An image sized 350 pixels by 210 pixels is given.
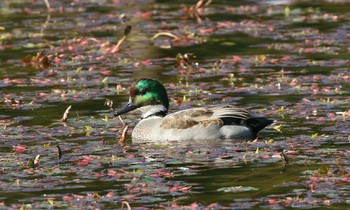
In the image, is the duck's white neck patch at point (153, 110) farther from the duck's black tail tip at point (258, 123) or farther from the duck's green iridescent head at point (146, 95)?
the duck's black tail tip at point (258, 123)

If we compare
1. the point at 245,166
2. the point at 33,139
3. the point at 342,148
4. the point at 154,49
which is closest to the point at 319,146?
the point at 342,148

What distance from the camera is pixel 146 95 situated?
16.1 meters

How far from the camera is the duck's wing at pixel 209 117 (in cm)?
1491

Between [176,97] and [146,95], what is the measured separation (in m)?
1.90

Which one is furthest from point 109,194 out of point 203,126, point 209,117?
point 209,117

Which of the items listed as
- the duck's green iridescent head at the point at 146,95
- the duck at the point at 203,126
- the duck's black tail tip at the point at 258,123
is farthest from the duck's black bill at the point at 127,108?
the duck's black tail tip at the point at 258,123

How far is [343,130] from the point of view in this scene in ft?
48.2

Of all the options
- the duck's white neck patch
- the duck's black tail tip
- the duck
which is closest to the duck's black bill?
the duck's white neck patch

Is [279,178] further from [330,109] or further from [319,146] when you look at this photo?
[330,109]

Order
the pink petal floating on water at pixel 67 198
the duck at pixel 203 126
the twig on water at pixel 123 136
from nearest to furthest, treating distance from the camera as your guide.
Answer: the pink petal floating on water at pixel 67 198 → the twig on water at pixel 123 136 → the duck at pixel 203 126

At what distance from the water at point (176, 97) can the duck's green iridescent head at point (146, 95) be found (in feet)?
1.21

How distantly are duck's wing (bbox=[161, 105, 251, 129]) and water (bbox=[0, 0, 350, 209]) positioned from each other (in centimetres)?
43

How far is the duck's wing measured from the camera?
14914mm

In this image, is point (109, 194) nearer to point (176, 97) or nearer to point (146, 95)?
point (146, 95)
